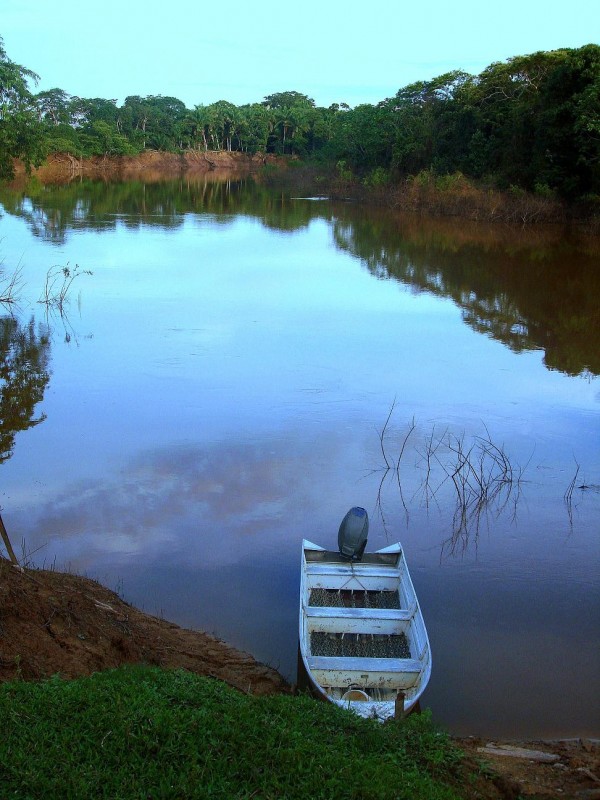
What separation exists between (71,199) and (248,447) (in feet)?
94.1

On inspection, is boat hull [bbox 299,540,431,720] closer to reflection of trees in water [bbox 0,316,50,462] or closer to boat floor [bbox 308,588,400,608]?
boat floor [bbox 308,588,400,608]

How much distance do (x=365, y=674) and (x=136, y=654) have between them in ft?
4.46

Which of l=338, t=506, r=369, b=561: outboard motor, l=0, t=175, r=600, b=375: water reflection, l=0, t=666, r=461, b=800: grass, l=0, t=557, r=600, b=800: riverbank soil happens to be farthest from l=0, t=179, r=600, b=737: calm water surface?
l=0, t=666, r=461, b=800: grass

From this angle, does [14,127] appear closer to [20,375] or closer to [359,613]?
[20,375]

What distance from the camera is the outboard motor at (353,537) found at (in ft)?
20.1

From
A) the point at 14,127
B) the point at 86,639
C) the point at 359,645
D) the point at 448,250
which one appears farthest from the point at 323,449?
the point at 448,250

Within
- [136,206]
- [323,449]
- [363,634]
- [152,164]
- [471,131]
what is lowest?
[323,449]

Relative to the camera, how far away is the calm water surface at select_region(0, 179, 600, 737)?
5.94 meters

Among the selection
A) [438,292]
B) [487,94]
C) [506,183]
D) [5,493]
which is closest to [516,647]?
[5,493]

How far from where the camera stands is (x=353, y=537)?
6.16 metres

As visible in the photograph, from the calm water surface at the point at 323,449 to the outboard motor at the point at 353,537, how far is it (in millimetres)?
606

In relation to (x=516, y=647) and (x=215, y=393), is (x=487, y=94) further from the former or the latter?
(x=516, y=647)

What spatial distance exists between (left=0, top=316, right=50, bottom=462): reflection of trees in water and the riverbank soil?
4.11 meters

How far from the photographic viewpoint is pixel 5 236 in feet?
72.8
